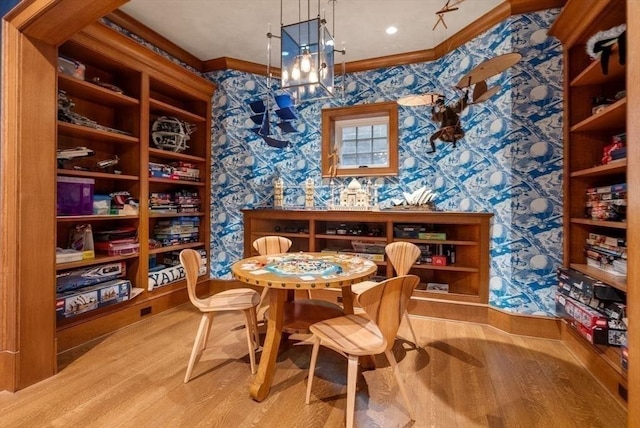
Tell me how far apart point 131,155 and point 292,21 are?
208 centimetres

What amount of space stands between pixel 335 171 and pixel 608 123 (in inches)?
99.9

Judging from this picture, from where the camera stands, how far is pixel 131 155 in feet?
10.4

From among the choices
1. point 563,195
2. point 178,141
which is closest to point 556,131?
point 563,195

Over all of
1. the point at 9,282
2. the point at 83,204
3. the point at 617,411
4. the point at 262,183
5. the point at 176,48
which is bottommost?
the point at 617,411

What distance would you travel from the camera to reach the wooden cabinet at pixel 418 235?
9.98 ft

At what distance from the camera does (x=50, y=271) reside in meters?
2.09

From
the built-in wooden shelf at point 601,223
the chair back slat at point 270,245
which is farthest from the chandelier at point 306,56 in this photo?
the built-in wooden shelf at point 601,223

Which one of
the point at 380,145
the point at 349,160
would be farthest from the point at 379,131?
the point at 349,160

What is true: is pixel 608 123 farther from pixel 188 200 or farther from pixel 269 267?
pixel 188 200

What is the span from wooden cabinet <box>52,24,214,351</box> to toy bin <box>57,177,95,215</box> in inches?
1.6

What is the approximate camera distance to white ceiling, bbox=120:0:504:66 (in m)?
2.81

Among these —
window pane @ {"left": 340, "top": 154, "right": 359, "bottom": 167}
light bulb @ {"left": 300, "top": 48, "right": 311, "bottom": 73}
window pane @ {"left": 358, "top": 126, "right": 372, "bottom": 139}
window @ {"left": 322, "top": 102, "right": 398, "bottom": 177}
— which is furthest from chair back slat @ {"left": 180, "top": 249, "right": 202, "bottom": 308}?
window pane @ {"left": 358, "top": 126, "right": 372, "bottom": 139}

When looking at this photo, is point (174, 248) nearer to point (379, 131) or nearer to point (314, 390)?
point (314, 390)

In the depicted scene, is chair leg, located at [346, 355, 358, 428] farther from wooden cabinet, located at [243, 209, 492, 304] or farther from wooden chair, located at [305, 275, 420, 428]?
wooden cabinet, located at [243, 209, 492, 304]
